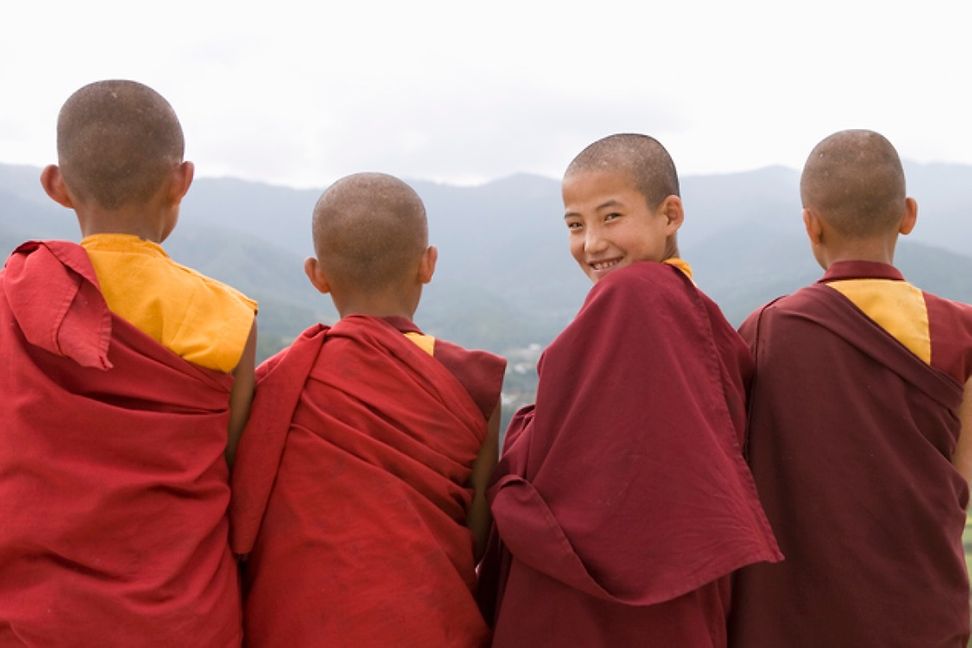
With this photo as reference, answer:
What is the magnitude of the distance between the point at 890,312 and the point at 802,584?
92cm

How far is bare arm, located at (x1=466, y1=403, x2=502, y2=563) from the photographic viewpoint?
282 cm

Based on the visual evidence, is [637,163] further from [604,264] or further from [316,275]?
[316,275]

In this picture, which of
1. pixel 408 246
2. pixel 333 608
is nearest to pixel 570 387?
pixel 408 246

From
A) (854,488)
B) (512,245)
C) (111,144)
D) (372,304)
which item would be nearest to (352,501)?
(372,304)

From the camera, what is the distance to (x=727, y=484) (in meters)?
2.45

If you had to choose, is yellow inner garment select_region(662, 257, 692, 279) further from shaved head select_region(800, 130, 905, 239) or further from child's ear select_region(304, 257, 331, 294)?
child's ear select_region(304, 257, 331, 294)

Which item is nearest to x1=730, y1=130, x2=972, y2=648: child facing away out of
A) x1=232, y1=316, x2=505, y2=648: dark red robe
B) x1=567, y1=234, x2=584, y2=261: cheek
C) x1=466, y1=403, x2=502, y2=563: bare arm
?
x1=567, y1=234, x2=584, y2=261: cheek

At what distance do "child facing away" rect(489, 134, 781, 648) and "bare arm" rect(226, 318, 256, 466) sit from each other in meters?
0.77

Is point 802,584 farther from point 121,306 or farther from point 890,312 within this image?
point 121,306

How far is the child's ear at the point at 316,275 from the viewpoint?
2873mm

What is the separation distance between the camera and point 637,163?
2840 millimetres

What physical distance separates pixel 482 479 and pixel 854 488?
45.9 inches

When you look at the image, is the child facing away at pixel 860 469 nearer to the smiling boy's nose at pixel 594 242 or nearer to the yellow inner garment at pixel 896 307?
the yellow inner garment at pixel 896 307

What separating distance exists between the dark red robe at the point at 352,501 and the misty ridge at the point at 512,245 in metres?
50.5
